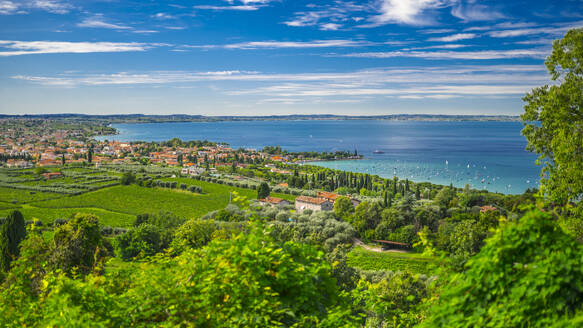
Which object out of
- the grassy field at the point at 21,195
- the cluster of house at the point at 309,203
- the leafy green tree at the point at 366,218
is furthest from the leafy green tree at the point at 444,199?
the grassy field at the point at 21,195

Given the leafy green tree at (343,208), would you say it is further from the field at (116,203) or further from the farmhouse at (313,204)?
the field at (116,203)

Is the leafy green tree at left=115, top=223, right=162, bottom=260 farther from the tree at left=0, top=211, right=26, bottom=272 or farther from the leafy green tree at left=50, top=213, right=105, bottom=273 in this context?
the tree at left=0, top=211, right=26, bottom=272

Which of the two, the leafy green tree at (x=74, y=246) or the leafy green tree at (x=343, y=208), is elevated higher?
the leafy green tree at (x=74, y=246)

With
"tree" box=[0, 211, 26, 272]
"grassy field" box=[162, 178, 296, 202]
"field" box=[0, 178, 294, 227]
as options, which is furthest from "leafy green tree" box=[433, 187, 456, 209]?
"tree" box=[0, 211, 26, 272]

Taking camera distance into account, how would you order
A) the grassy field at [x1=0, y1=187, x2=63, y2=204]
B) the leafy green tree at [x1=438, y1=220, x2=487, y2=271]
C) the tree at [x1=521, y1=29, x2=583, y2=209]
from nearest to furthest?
the tree at [x1=521, y1=29, x2=583, y2=209] → the leafy green tree at [x1=438, y1=220, x2=487, y2=271] → the grassy field at [x1=0, y1=187, x2=63, y2=204]

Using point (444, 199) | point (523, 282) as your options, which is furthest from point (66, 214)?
point (523, 282)

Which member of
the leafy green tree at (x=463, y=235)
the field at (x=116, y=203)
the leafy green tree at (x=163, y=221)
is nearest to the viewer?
the leafy green tree at (x=463, y=235)

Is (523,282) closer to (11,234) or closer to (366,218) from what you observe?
(11,234)
